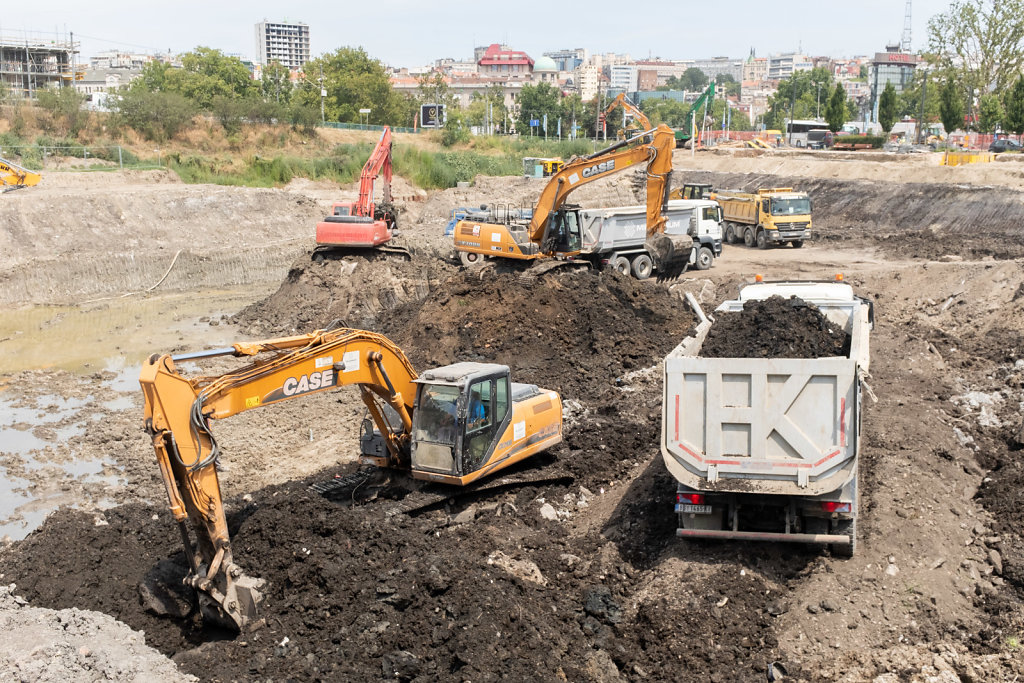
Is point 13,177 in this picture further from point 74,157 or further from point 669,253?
point 669,253

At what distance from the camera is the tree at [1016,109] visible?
5247 cm

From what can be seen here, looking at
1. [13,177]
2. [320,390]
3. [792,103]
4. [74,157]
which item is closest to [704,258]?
[320,390]

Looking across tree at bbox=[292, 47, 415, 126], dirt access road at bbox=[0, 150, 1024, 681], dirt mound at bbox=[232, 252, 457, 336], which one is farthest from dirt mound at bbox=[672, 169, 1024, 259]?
tree at bbox=[292, 47, 415, 126]

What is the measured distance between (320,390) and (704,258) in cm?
2219

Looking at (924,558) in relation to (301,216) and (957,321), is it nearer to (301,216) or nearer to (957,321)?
(957,321)

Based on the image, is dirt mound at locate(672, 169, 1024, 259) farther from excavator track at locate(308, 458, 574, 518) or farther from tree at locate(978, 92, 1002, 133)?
excavator track at locate(308, 458, 574, 518)

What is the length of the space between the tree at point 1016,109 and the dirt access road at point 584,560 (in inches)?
1651

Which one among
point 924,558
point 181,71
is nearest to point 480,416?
point 924,558

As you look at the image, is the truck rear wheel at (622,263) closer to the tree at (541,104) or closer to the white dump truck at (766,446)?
the white dump truck at (766,446)

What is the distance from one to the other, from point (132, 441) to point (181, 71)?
9702 cm

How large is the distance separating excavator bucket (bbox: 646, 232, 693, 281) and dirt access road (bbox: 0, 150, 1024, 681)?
8763 millimetres

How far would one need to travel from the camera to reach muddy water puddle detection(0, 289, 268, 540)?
44.5 ft

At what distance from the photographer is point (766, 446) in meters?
9.14

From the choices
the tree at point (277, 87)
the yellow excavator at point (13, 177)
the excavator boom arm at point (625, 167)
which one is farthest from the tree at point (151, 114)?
the excavator boom arm at point (625, 167)
